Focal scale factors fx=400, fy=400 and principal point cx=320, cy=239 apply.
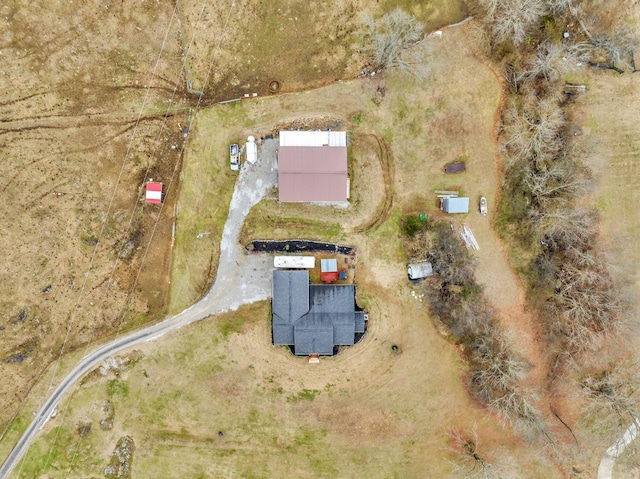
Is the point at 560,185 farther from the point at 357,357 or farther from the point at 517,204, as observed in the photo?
the point at 357,357

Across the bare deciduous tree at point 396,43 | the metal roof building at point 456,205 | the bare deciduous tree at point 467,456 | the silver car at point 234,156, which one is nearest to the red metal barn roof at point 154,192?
the silver car at point 234,156

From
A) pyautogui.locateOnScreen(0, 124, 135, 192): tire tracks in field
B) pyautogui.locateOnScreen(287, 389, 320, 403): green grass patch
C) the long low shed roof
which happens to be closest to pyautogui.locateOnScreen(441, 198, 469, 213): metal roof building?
the long low shed roof

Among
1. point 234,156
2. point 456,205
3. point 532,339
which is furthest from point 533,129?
point 234,156

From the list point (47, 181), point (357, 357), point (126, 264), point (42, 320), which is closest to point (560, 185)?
point (357, 357)

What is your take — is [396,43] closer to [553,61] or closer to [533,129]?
[553,61]

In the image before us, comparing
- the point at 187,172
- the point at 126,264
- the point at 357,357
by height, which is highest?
the point at 187,172

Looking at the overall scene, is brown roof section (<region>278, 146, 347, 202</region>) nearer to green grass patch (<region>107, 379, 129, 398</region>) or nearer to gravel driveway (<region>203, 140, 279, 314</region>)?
gravel driveway (<region>203, 140, 279, 314</region>)
